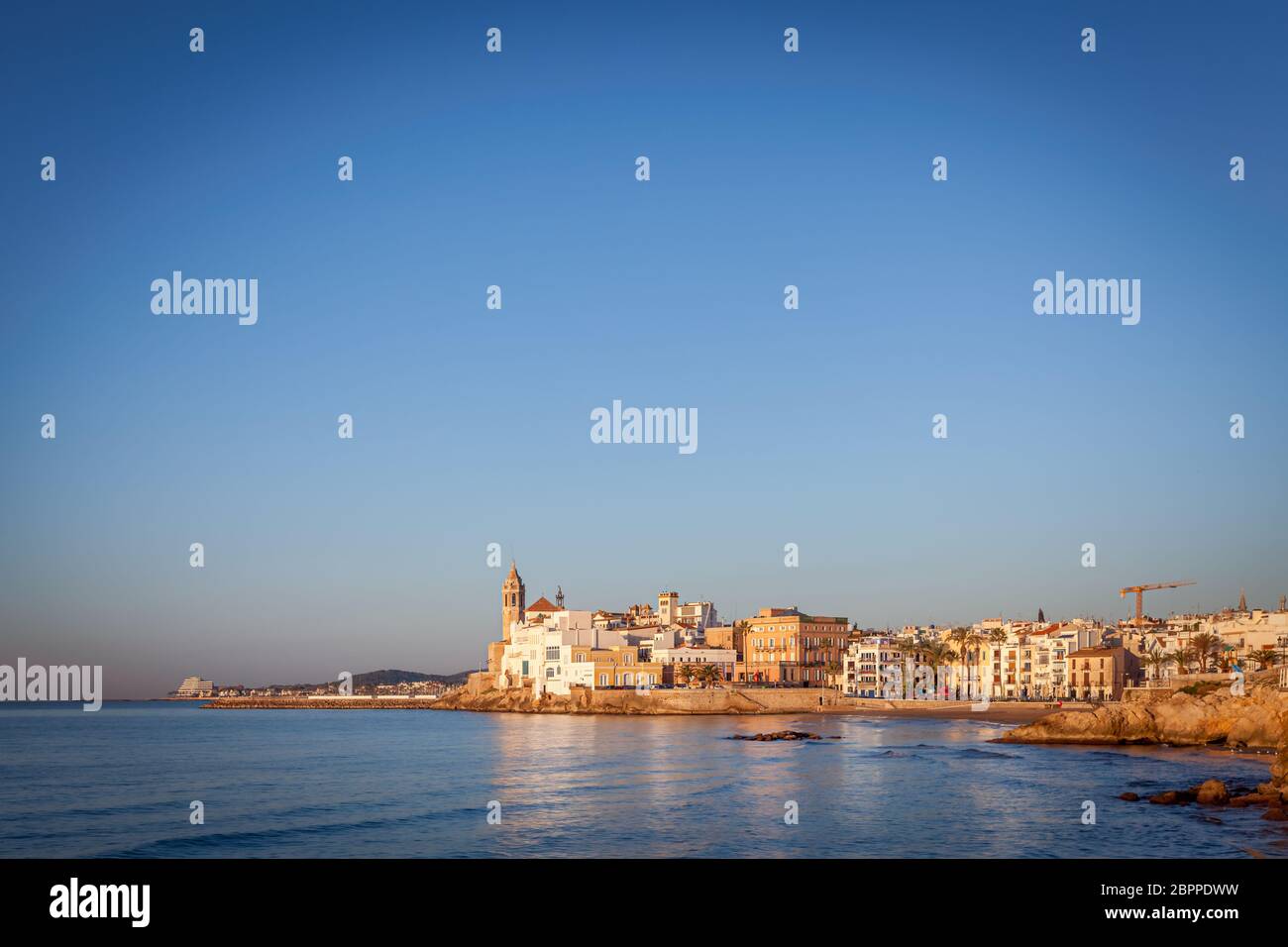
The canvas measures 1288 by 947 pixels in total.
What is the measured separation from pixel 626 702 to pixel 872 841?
85168 mm

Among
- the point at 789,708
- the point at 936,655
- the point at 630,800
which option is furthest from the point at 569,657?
the point at 630,800

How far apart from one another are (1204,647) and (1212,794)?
6756cm

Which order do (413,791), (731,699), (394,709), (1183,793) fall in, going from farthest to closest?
(394,709), (731,699), (413,791), (1183,793)

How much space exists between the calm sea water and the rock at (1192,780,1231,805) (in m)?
1.35

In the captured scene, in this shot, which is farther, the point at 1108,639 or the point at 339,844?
the point at 1108,639

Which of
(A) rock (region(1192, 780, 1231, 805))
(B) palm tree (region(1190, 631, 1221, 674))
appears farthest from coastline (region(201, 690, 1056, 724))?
(A) rock (region(1192, 780, 1231, 805))

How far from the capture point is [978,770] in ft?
161

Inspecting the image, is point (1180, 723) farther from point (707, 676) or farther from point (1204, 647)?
point (707, 676)

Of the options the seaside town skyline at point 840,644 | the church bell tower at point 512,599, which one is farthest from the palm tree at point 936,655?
the church bell tower at point 512,599

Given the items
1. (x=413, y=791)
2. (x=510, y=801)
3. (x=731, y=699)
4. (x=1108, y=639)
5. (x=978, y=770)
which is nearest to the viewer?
(x=510, y=801)

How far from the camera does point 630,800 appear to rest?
130 ft

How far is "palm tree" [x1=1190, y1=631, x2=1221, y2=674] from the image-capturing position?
313ft
